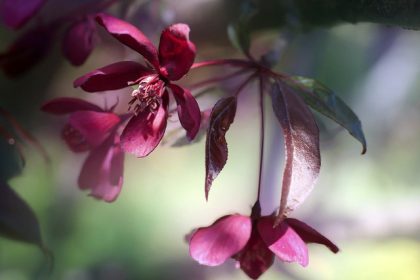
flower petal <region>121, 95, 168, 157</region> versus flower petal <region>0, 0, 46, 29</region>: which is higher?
flower petal <region>0, 0, 46, 29</region>

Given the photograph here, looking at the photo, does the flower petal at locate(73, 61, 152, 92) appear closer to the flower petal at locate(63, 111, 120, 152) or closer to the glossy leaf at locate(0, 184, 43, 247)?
the flower petal at locate(63, 111, 120, 152)

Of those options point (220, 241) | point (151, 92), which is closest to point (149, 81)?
point (151, 92)

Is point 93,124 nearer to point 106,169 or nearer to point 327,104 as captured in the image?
point 106,169

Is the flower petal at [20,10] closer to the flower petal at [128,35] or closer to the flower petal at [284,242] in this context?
the flower petal at [128,35]

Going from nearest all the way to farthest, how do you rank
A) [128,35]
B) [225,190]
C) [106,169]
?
1. [128,35]
2. [106,169]
3. [225,190]

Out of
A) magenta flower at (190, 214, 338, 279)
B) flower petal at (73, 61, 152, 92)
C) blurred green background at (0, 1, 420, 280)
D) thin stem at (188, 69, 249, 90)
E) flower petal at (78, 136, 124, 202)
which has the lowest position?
blurred green background at (0, 1, 420, 280)

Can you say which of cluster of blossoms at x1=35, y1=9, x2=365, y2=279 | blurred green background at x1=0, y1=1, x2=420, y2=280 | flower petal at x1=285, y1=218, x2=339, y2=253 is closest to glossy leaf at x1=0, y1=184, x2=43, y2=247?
blurred green background at x1=0, y1=1, x2=420, y2=280

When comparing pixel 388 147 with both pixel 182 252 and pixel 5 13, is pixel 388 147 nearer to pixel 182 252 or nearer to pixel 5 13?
pixel 182 252
